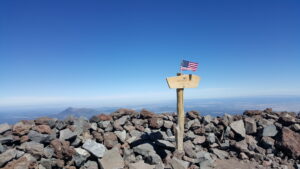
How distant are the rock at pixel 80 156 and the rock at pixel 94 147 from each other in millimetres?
143

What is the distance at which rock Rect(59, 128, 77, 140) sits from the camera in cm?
664

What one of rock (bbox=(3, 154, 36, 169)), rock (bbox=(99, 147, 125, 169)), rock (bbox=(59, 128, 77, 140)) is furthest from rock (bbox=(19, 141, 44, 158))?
rock (bbox=(99, 147, 125, 169))

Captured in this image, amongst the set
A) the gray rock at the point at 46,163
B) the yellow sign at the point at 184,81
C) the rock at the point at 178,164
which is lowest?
the rock at the point at 178,164

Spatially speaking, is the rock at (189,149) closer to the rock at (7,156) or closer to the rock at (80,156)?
the rock at (80,156)

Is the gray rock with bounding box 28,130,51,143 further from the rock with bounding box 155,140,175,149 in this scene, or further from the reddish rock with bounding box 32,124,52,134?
the rock with bounding box 155,140,175,149

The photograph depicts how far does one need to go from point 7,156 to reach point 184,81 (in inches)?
255

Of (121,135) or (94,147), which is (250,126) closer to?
(121,135)

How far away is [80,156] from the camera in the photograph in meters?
6.18

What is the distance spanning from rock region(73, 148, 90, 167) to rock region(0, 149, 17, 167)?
179 cm

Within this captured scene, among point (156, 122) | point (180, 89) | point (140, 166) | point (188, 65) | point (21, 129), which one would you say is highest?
point (188, 65)

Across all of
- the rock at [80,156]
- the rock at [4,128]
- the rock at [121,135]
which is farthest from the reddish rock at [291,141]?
the rock at [4,128]

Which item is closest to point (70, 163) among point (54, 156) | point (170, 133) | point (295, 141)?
point (54, 156)

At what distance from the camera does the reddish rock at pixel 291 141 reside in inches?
287

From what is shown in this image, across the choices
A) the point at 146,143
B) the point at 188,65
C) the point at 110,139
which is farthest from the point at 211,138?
the point at 110,139
